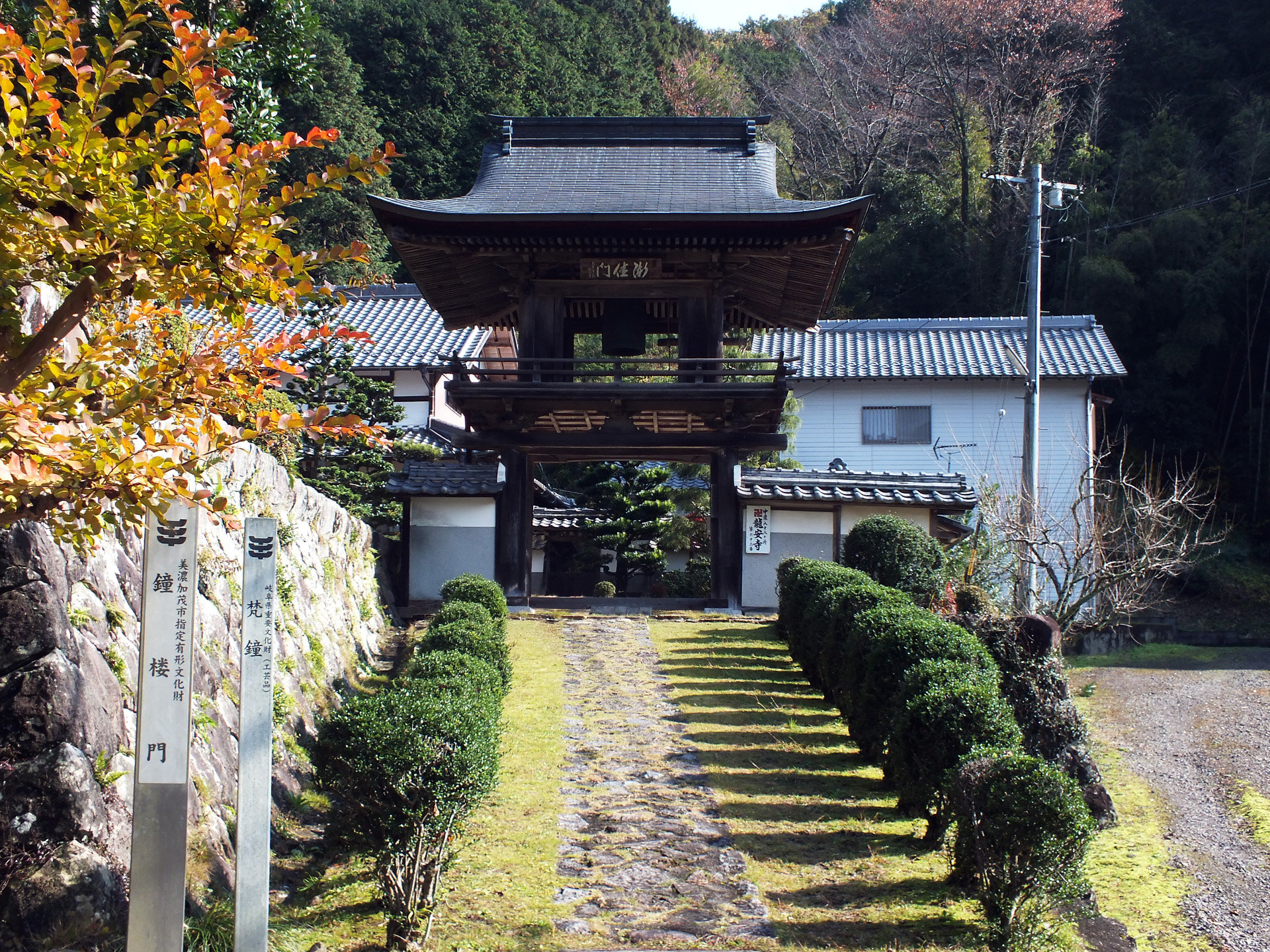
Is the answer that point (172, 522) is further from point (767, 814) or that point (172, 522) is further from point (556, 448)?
point (556, 448)

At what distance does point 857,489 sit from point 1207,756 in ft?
25.3

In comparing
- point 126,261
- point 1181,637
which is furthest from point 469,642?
point 1181,637

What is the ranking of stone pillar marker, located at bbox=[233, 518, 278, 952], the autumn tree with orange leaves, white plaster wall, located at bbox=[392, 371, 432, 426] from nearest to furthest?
the autumn tree with orange leaves
stone pillar marker, located at bbox=[233, 518, 278, 952]
white plaster wall, located at bbox=[392, 371, 432, 426]

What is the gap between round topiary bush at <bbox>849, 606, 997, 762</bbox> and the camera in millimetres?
8367

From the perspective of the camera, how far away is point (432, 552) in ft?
60.6

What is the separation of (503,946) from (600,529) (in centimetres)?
1984

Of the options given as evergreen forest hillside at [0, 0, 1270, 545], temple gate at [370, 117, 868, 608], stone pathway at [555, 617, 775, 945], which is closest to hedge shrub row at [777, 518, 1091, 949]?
stone pathway at [555, 617, 775, 945]

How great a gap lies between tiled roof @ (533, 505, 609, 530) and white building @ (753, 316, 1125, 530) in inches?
231

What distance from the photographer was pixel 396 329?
2755 centimetres

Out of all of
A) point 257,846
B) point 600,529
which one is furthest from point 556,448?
point 257,846

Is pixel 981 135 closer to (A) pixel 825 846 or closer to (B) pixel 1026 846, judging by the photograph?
(A) pixel 825 846

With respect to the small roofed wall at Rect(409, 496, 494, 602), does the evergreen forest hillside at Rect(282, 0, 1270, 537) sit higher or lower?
higher

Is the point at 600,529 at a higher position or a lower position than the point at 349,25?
lower

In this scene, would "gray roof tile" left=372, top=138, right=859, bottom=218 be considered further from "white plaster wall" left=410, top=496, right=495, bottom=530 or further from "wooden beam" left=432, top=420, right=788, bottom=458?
"white plaster wall" left=410, top=496, right=495, bottom=530
